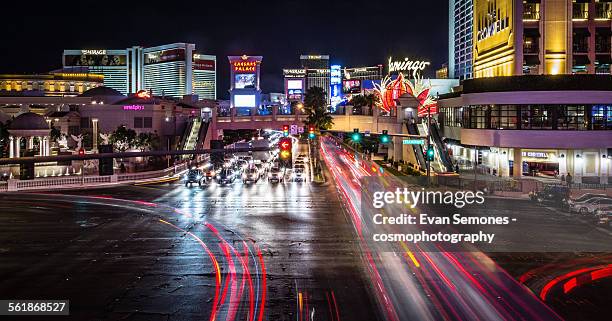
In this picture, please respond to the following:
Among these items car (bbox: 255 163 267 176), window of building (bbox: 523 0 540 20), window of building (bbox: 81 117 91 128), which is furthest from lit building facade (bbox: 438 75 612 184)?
window of building (bbox: 81 117 91 128)

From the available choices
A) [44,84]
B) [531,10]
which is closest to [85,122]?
[531,10]

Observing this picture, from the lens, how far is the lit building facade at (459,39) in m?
177

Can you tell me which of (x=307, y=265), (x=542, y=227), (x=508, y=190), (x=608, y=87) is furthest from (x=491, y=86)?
(x=307, y=265)

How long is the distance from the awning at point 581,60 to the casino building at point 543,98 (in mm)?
114

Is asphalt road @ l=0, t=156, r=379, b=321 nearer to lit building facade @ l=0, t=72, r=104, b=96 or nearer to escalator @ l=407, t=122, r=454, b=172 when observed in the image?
escalator @ l=407, t=122, r=454, b=172

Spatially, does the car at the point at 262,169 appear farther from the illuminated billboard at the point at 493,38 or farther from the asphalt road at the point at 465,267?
the illuminated billboard at the point at 493,38

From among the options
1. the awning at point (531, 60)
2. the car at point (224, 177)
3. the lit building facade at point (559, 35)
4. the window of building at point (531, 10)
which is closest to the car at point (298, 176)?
the car at point (224, 177)

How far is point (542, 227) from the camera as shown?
106 feet

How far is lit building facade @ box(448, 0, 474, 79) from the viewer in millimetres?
177250

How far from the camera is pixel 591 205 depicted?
35.8 metres

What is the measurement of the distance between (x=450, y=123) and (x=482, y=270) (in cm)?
5771

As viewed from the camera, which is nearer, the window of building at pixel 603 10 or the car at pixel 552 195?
the car at pixel 552 195

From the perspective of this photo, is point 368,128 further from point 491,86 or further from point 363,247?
point 363,247

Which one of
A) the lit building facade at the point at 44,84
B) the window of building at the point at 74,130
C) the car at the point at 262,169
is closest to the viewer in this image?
the car at the point at 262,169
